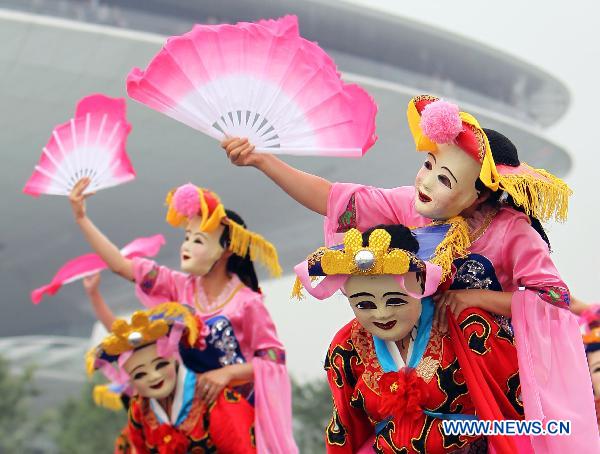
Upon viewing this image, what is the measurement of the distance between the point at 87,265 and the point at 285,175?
9.22ft

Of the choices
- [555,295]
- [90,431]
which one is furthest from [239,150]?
[90,431]

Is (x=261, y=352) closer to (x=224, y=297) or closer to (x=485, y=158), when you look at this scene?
(x=224, y=297)

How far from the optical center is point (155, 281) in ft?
16.3

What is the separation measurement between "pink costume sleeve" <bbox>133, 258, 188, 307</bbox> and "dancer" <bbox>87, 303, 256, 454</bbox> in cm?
53

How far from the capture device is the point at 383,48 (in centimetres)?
2194

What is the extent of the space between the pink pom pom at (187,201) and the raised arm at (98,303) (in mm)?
1076

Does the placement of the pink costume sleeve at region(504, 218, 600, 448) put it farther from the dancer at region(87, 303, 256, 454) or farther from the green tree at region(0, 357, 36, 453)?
the green tree at region(0, 357, 36, 453)

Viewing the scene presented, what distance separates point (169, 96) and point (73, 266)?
2.79 meters

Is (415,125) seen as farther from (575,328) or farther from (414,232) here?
(575,328)

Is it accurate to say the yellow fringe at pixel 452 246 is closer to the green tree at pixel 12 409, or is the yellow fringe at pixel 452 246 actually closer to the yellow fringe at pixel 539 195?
the yellow fringe at pixel 539 195

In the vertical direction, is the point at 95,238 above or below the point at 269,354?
above

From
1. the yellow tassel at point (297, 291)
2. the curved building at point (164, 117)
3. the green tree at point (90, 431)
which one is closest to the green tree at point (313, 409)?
the green tree at point (90, 431)

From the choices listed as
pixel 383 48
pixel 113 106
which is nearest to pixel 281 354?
pixel 113 106

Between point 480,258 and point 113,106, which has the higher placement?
point 113,106
